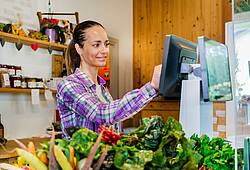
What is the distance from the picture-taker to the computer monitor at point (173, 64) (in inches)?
60.6

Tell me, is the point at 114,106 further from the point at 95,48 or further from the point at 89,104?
the point at 95,48

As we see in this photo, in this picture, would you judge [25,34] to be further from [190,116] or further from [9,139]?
[190,116]

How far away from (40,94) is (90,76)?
1955 mm

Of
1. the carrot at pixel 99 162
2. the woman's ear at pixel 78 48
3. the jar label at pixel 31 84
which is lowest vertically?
the carrot at pixel 99 162

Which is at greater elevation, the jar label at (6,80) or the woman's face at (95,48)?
the woman's face at (95,48)

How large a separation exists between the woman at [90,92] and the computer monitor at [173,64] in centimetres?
3

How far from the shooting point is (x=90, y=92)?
5.62 ft

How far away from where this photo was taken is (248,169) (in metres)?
1.11

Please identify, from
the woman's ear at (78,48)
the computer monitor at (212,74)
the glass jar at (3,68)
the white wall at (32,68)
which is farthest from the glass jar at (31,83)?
the computer monitor at (212,74)

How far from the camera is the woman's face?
176cm

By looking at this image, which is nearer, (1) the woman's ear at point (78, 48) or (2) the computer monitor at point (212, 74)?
(2) the computer monitor at point (212, 74)

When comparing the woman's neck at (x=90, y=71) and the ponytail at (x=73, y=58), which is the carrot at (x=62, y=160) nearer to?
the woman's neck at (x=90, y=71)

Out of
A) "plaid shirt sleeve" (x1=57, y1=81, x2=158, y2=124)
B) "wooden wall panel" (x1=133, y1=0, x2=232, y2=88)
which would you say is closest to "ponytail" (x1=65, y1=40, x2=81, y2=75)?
"plaid shirt sleeve" (x1=57, y1=81, x2=158, y2=124)

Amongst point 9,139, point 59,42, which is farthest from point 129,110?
point 59,42
